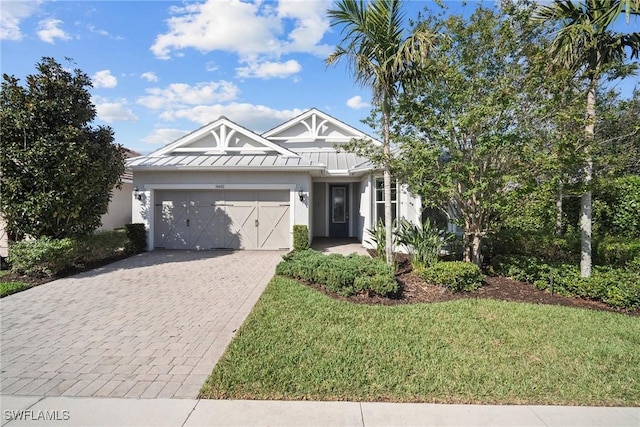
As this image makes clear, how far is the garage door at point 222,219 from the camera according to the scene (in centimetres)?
1283

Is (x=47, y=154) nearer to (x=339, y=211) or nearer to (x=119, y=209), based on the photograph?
(x=339, y=211)

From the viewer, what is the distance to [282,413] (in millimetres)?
3066

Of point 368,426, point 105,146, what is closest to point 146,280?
point 105,146

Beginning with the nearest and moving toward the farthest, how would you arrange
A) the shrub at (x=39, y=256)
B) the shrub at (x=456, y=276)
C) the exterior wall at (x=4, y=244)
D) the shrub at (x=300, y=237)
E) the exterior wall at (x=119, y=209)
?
the shrub at (x=456, y=276) < the shrub at (x=39, y=256) < the exterior wall at (x=4, y=244) < the shrub at (x=300, y=237) < the exterior wall at (x=119, y=209)

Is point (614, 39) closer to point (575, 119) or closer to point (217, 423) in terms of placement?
point (575, 119)

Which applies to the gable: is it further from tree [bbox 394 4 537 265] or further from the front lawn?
the front lawn

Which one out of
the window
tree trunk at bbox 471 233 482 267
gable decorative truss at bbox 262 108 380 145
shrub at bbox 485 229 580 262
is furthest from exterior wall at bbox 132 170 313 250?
shrub at bbox 485 229 580 262

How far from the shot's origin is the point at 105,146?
9.51 metres

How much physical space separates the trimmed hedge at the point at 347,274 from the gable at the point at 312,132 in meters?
9.51

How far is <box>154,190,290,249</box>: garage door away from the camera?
12.8m

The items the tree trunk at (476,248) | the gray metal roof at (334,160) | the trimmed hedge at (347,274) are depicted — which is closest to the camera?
the trimmed hedge at (347,274)

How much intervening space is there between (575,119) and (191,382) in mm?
7762

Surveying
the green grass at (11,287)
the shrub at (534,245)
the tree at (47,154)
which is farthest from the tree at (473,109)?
the green grass at (11,287)

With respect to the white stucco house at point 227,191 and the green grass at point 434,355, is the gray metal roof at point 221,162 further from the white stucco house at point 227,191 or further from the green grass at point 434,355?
the green grass at point 434,355
